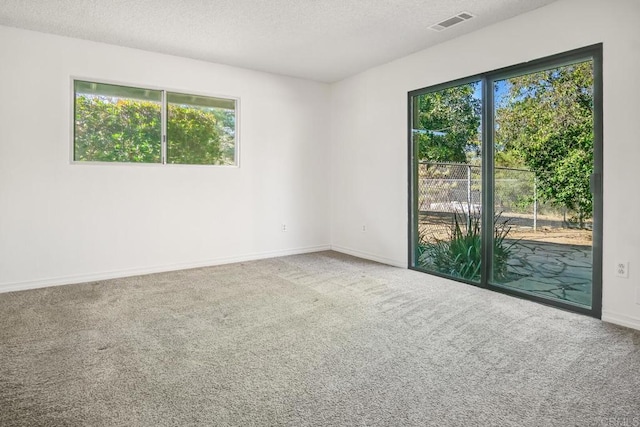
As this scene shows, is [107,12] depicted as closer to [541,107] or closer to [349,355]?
[349,355]

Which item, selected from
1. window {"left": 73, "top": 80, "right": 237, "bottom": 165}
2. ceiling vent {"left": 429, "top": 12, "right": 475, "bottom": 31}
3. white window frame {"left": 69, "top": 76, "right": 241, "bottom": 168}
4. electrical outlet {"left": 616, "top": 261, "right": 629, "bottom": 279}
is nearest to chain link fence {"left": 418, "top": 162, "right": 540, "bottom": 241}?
electrical outlet {"left": 616, "top": 261, "right": 629, "bottom": 279}

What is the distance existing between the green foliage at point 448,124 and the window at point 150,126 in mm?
2398

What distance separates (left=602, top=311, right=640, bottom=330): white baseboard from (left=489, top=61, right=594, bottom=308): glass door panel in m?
0.19

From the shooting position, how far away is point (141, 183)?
4.48 meters

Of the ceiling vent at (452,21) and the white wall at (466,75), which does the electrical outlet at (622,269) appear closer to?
the white wall at (466,75)

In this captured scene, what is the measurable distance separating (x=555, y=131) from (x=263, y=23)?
110 inches

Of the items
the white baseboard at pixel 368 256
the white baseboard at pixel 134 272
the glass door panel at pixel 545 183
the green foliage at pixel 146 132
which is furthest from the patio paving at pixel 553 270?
the green foliage at pixel 146 132

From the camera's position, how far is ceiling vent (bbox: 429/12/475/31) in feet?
11.5

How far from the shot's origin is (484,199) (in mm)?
3871

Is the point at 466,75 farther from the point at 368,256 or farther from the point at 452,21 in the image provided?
the point at 368,256

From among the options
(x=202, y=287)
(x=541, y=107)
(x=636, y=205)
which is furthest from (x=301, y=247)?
(x=636, y=205)

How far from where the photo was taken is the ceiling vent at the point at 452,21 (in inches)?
138

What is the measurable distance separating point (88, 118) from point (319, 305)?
10.4 ft

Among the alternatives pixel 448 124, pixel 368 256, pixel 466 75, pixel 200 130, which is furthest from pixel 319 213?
pixel 466 75
